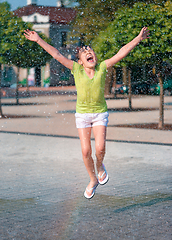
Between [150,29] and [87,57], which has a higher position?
[150,29]

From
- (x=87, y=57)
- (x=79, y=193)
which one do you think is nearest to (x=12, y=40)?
(x=79, y=193)

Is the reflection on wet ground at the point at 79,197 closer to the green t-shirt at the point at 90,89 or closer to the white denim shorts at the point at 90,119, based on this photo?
the white denim shorts at the point at 90,119

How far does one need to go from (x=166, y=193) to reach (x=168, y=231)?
5.42 ft

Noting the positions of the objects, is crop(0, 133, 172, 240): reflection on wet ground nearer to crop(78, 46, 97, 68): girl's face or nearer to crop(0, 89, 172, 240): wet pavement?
crop(0, 89, 172, 240): wet pavement

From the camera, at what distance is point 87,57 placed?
5117 mm

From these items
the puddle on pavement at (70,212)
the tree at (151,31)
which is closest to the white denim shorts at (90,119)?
the puddle on pavement at (70,212)

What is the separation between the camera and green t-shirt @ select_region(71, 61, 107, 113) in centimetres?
509

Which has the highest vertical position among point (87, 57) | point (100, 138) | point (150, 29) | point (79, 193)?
point (150, 29)

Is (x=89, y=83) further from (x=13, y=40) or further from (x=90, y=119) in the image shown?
(x=13, y=40)

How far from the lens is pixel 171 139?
1184 cm

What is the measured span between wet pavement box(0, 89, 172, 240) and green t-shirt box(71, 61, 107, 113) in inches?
47.5

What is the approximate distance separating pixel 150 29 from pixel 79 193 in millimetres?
7984

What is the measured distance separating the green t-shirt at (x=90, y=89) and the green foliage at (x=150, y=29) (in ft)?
27.2

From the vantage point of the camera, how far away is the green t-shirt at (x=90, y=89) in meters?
5.09
